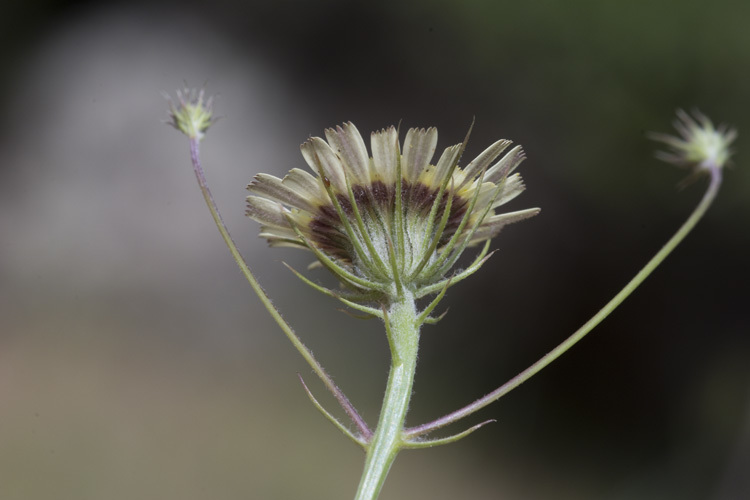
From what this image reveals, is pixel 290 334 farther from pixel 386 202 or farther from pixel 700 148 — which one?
pixel 700 148

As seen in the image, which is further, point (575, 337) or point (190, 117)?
point (190, 117)

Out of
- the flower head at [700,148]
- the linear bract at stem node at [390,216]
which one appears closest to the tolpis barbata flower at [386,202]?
the linear bract at stem node at [390,216]

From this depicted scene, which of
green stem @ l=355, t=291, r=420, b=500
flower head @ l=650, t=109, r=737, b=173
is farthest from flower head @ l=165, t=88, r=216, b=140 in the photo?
flower head @ l=650, t=109, r=737, b=173

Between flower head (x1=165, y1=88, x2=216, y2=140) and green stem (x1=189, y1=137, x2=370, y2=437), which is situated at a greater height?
flower head (x1=165, y1=88, x2=216, y2=140)

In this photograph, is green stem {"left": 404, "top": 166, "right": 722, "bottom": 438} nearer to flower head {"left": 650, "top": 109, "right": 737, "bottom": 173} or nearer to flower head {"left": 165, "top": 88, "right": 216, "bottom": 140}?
flower head {"left": 650, "top": 109, "right": 737, "bottom": 173}

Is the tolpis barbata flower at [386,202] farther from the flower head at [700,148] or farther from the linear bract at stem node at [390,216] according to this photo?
the flower head at [700,148]

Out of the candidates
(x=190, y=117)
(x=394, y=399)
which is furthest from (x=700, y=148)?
(x=190, y=117)

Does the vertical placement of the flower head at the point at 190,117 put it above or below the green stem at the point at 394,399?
above

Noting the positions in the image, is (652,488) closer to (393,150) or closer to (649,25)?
(649,25)
